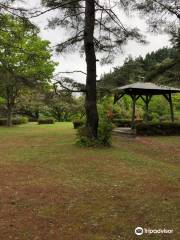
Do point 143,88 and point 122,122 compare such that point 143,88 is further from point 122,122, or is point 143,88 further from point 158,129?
point 122,122

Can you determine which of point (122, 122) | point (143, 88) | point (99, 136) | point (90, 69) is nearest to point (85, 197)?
point (99, 136)

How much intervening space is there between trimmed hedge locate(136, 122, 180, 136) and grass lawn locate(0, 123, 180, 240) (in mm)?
9801

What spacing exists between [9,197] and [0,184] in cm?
117

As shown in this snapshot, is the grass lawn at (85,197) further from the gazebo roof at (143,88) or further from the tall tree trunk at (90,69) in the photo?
the gazebo roof at (143,88)

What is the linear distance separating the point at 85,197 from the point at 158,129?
1574cm

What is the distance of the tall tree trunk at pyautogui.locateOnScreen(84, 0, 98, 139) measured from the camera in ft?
48.6

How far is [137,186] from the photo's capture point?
25.2 feet

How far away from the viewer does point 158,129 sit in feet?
71.9

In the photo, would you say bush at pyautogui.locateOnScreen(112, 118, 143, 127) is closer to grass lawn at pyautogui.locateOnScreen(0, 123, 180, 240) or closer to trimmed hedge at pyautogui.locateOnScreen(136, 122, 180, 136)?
trimmed hedge at pyautogui.locateOnScreen(136, 122, 180, 136)

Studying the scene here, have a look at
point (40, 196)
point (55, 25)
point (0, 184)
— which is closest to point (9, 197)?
point (40, 196)

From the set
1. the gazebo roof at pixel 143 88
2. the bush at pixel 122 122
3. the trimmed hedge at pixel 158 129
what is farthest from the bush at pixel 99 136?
the bush at pixel 122 122

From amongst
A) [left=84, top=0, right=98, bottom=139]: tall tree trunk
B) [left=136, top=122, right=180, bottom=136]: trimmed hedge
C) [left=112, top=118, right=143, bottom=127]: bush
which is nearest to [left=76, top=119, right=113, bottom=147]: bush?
[left=84, top=0, right=98, bottom=139]: tall tree trunk

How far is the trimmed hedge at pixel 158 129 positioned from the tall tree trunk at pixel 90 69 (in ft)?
22.9

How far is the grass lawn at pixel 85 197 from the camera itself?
518cm
